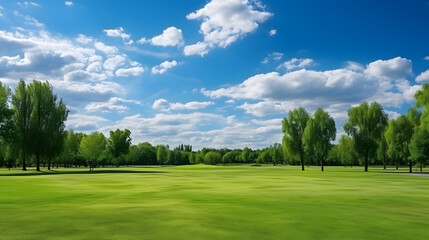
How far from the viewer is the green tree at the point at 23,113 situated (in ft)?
215

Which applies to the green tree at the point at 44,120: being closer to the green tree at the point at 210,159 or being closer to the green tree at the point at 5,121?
the green tree at the point at 5,121

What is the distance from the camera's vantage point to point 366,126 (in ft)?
244

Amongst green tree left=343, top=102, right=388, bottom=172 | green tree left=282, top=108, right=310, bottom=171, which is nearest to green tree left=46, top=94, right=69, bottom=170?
green tree left=282, top=108, right=310, bottom=171

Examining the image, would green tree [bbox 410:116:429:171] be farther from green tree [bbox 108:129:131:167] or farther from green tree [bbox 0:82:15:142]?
green tree [bbox 108:129:131:167]

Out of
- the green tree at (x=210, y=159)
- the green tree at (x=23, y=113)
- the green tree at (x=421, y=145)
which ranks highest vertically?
the green tree at (x=23, y=113)

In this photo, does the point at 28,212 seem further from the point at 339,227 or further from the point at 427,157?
the point at 427,157

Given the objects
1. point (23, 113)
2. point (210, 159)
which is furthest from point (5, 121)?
point (210, 159)

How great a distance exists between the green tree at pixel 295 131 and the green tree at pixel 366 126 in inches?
473

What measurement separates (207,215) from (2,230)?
6678mm

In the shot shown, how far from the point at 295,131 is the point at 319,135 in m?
6.62

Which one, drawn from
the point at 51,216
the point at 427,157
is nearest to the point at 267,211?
the point at 51,216

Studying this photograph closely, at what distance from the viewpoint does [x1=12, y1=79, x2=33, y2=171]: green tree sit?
2579 inches


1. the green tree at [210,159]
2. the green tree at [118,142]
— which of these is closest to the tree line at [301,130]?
the green tree at [118,142]

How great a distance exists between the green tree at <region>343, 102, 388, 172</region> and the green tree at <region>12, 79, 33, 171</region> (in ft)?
209
